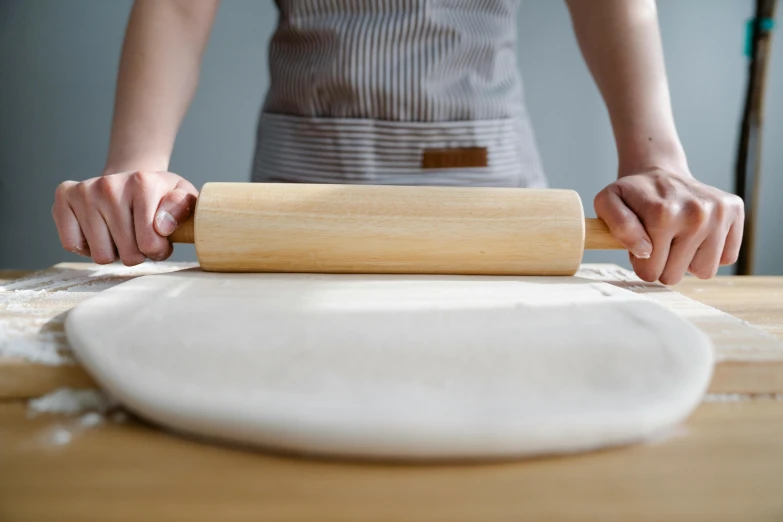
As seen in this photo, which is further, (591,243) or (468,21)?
(468,21)

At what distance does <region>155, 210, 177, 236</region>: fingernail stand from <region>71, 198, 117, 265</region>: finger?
9 centimetres

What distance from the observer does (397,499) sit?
34 centimetres

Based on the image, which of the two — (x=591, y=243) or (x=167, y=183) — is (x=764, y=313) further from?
(x=167, y=183)

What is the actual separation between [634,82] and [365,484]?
0.92m

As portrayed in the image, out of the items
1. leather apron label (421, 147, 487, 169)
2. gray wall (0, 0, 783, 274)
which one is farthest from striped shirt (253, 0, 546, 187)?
gray wall (0, 0, 783, 274)

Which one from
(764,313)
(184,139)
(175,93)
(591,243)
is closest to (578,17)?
(591,243)

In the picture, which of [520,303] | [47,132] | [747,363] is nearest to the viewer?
[747,363]

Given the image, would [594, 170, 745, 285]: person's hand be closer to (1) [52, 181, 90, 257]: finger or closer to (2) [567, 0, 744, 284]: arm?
(2) [567, 0, 744, 284]: arm

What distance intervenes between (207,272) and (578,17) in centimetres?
92

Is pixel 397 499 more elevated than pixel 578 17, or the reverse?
pixel 578 17

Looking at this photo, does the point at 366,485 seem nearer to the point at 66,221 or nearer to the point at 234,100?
the point at 66,221

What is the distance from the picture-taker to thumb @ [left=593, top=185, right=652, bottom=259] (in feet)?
2.58

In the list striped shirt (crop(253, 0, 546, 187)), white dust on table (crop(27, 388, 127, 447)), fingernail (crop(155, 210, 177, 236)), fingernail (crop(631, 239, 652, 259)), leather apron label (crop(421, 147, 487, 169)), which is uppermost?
striped shirt (crop(253, 0, 546, 187))

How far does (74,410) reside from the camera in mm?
445
